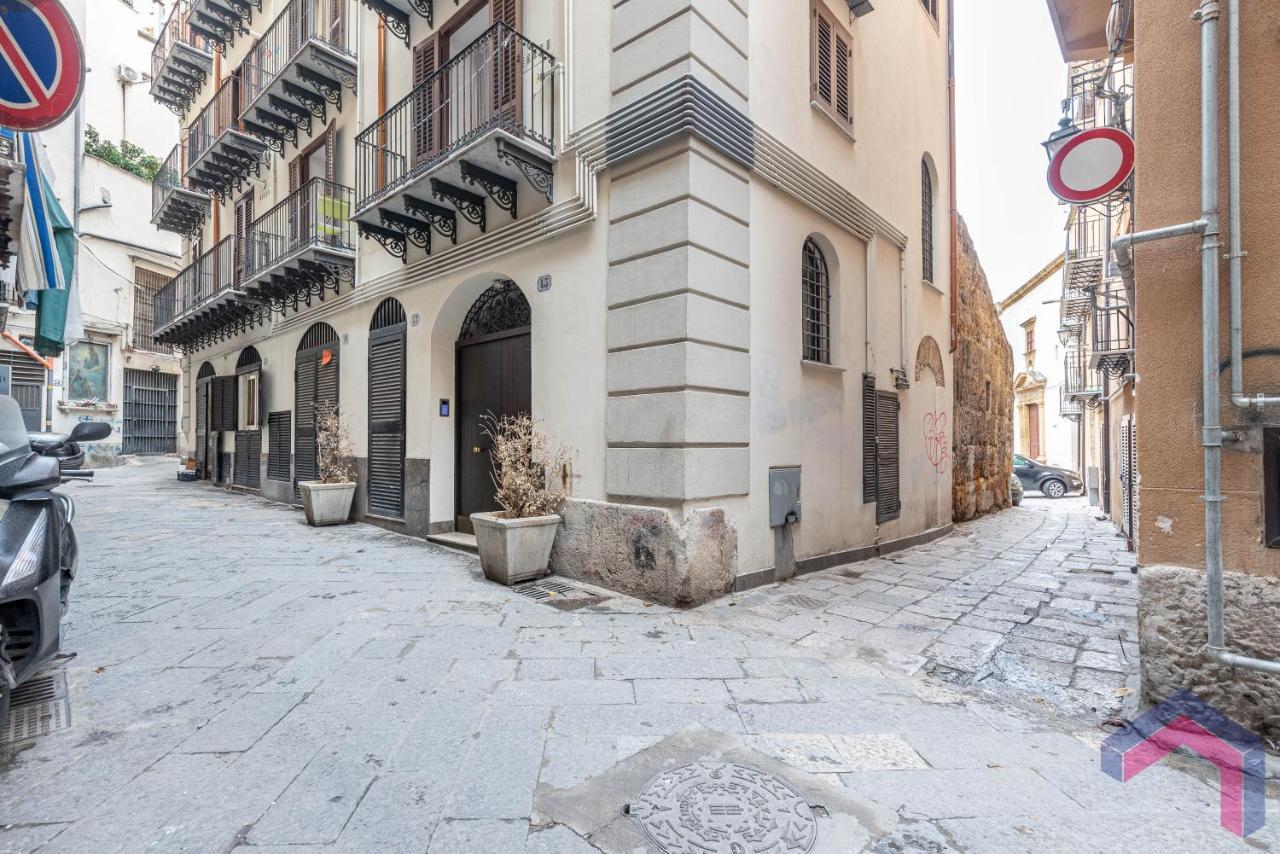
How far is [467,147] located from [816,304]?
161 inches

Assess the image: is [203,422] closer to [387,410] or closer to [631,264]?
[387,410]

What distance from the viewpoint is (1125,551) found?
805cm

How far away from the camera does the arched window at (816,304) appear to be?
672 centimetres

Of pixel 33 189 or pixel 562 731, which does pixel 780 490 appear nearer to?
pixel 562 731

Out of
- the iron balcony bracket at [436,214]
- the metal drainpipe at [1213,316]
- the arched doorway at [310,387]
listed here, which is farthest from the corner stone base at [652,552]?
the arched doorway at [310,387]

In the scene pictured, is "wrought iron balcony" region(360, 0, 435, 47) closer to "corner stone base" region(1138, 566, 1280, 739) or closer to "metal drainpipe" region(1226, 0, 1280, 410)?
"metal drainpipe" region(1226, 0, 1280, 410)

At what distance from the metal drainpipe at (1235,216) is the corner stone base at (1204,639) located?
841 mm

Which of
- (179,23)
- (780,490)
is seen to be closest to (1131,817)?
(780,490)

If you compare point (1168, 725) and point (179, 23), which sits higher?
point (179, 23)

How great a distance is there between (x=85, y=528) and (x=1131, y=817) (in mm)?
11002

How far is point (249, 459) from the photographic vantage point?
42.8ft

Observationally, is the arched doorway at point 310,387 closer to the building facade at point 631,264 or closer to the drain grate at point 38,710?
the building facade at point 631,264

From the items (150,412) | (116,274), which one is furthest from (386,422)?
(150,412)

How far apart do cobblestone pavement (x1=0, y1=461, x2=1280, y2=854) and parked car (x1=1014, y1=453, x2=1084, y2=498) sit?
15686 millimetres
